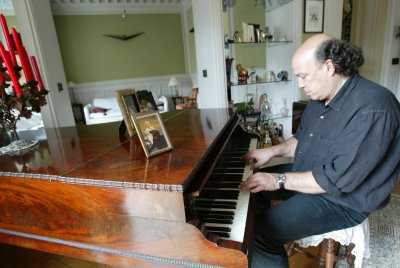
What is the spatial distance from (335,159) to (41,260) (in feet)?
6.31

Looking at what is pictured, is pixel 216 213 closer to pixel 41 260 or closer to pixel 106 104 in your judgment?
pixel 41 260

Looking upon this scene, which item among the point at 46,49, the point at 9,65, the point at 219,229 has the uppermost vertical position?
the point at 46,49

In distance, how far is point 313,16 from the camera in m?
2.61

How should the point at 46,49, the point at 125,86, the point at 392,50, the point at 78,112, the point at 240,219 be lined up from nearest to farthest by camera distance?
the point at 240,219
the point at 46,49
the point at 392,50
the point at 78,112
the point at 125,86

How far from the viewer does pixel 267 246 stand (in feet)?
3.57

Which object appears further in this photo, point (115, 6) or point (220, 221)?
point (115, 6)

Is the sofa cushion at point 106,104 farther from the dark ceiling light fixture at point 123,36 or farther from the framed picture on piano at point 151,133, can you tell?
the framed picture on piano at point 151,133

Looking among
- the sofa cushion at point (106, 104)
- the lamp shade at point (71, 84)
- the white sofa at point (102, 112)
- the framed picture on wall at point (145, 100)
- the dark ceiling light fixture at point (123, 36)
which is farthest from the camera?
the dark ceiling light fixture at point (123, 36)

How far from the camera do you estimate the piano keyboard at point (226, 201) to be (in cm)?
81

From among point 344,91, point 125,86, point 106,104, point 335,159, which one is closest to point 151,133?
point 335,159

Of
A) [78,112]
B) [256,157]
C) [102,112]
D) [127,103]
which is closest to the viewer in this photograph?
[127,103]

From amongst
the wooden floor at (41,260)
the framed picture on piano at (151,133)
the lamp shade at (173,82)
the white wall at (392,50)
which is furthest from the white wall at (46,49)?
the white wall at (392,50)

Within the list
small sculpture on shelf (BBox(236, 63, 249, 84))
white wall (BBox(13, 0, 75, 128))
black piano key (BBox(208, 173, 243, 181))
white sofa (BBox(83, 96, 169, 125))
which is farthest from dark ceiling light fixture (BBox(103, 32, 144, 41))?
black piano key (BBox(208, 173, 243, 181))

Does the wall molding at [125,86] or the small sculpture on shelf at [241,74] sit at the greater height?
the small sculpture on shelf at [241,74]
